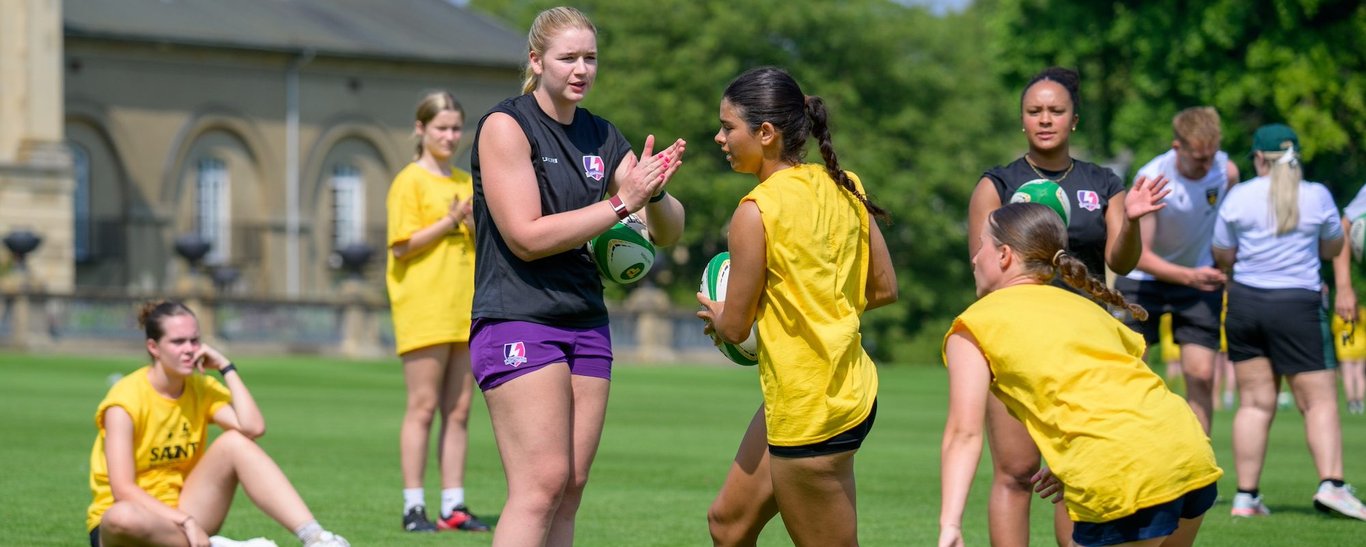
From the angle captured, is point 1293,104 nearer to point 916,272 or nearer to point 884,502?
point 916,272

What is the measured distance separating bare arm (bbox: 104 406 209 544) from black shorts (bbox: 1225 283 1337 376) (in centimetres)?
593

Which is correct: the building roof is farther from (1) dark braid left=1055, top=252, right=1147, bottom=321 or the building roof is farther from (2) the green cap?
(1) dark braid left=1055, top=252, right=1147, bottom=321

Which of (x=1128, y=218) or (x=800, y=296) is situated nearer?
(x=800, y=296)

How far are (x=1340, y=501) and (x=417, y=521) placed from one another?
5.14 meters

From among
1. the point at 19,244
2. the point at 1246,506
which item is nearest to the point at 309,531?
the point at 1246,506

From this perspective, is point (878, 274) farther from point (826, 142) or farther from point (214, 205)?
point (214, 205)


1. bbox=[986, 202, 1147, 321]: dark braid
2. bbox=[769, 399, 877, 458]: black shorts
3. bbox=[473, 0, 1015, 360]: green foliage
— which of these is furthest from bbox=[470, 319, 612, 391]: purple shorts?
bbox=[473, 0, 1015, 360]: green foliage

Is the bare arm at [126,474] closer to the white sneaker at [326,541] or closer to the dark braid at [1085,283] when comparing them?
the white sneaker at [326,541]

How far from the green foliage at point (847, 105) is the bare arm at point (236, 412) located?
4467 centimetres

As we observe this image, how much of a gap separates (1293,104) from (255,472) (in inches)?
1304

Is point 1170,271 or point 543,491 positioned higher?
point 1170,271

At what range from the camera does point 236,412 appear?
356 inches

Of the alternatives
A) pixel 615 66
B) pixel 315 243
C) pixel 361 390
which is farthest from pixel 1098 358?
pixel 315 243

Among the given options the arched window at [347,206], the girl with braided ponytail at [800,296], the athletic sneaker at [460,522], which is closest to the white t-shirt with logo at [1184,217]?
the athletic sneaker at [460,522]
